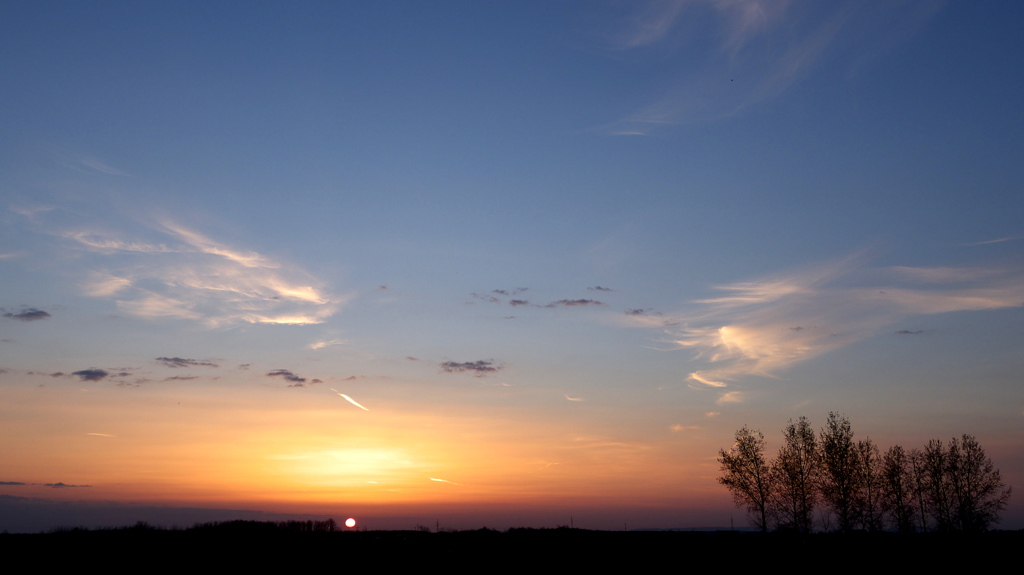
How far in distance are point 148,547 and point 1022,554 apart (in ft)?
224

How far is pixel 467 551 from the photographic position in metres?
53.8

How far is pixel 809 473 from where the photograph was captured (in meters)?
92.7

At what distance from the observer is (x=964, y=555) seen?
51906mm

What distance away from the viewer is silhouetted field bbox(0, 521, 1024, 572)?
47.8 m

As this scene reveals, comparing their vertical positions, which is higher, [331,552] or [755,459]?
[755,459]

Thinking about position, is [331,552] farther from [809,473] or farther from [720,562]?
[809,473]

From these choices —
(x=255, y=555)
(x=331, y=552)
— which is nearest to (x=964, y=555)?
(x=331, y=552)

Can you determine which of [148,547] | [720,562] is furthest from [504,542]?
[148,547]

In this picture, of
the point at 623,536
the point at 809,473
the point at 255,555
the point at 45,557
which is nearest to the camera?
the point at 45,557

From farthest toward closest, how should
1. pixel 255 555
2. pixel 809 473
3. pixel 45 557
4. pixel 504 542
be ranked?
1. pixel 809 473
2. pixel 504 542
3. pixel 255 555
4. pixel 45 557

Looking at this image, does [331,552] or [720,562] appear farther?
[331,552]

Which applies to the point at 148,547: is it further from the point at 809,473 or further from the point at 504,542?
the point at 809,473

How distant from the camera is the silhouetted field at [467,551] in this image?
47.8 metres

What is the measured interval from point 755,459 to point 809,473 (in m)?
7.19
